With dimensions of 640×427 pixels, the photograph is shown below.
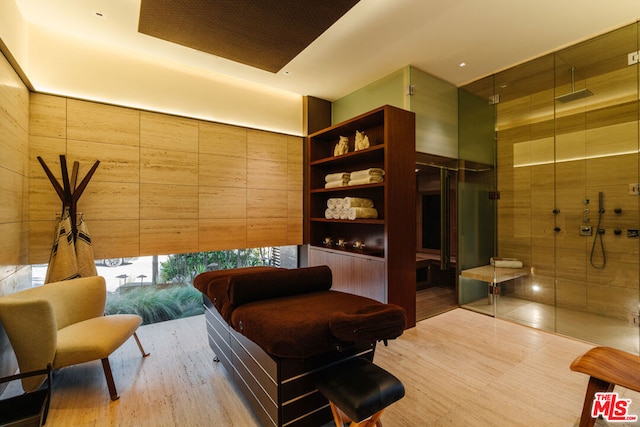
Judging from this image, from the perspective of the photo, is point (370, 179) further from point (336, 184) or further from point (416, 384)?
point (416, 384)

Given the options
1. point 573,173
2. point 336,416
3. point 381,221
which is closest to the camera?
point 336,416

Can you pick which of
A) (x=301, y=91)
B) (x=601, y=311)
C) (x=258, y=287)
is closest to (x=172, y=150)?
(x=301, y=91)

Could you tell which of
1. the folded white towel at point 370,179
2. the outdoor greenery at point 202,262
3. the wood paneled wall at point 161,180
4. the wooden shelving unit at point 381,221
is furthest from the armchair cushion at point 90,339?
the folded white towel at point 370,179

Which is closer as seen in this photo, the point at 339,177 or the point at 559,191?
the point at 559,191

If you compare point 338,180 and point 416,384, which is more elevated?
point 338,180

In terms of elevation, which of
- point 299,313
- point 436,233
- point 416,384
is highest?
point 436,233

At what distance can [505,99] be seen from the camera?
3.79 meters

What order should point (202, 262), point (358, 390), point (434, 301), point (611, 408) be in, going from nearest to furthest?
point (358, 390)
point (611, 408)
point (202, 262)
point (434, 301)

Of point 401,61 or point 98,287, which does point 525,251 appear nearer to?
point 401,61

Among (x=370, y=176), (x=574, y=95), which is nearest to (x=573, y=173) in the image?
(x=574, y=95)

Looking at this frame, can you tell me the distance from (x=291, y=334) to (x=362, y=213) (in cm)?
231

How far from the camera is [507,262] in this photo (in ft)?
12.9

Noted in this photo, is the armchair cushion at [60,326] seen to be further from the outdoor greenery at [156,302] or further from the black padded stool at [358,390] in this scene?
the black padded stool at [358,390]

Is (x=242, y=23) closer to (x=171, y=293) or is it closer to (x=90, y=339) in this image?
(x=90, y=339)
